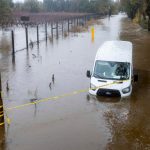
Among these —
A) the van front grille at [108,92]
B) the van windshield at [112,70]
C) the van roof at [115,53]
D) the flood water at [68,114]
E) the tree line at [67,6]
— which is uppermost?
the tree line at [67,6]

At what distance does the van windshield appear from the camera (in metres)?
16.7

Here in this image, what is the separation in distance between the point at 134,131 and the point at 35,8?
298 feet

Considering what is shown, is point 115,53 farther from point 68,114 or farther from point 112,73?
point 68,114

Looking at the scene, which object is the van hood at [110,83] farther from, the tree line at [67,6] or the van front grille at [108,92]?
the tree line at [67,6]

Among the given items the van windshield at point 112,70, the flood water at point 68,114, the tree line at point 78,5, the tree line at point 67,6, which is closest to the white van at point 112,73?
the van windshield at point 112,70

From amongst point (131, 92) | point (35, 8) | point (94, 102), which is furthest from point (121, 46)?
point (35, 8)

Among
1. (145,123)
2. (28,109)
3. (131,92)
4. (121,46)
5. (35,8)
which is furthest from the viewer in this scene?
(35,8)

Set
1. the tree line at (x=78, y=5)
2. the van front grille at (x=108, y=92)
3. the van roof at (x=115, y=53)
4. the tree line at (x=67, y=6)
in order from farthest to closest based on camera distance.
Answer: the tree line at (x=78, y=5) → the tree line at (x=67, y=6) → the van roof at (x=115, y=53) → the van front grille at (x=108, y=92)

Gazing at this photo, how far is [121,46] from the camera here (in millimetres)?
19703

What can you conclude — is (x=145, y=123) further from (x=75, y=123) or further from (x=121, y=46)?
(x=121, y=46)

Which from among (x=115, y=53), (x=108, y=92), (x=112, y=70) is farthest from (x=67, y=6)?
(x=108, y=92)

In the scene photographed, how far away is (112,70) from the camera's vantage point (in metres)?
17.0

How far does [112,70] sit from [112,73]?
178 mm

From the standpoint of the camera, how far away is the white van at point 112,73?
1600cm
